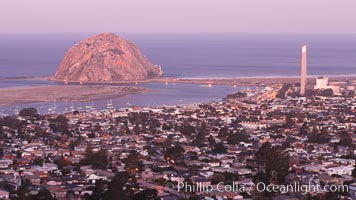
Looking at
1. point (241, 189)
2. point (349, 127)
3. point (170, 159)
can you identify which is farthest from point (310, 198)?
point (349, 127)

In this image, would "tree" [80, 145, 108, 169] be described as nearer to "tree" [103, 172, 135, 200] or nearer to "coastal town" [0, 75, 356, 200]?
"coastal town" [0, 75, 356, 200]

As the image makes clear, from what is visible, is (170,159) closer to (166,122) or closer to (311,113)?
(166,122)

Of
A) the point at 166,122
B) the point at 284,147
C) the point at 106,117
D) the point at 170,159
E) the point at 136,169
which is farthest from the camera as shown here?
the point at 106,117

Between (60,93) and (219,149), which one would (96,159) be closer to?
(219,149)

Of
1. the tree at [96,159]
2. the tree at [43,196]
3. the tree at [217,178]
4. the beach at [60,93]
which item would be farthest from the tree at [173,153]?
the beach at [60,93]

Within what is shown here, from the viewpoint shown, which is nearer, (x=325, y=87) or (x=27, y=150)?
(x=27, y=150)

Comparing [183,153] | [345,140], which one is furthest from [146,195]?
[345,140]

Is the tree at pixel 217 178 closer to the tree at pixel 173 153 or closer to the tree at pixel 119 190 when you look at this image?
the tree at pixel 119 190

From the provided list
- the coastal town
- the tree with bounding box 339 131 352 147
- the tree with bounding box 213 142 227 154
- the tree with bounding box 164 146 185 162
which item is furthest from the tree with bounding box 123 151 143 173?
the tree with bounding box 339 131 352 147
